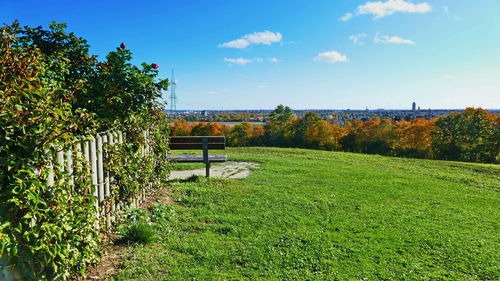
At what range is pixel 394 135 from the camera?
4381cm

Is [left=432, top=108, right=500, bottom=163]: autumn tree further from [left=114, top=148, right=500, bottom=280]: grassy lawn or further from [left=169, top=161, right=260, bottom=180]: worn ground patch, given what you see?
[left=169, top=161, right=260, bottom=180]: worn ground patch

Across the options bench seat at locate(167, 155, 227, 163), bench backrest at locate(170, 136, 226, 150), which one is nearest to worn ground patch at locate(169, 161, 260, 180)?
bench seat at locate(167, 155, 227, 163)

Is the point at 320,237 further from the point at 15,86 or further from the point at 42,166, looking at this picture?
the point at 15,86

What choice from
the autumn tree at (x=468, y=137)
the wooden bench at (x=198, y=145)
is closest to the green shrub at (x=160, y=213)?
the wooden bench at (x=198, y=145)

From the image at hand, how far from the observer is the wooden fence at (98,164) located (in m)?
2.92

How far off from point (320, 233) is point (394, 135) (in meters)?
44.0

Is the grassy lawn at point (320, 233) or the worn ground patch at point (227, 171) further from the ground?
the worn ground patch at point (227, 171)

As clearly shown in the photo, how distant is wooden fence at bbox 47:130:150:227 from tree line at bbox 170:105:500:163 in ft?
88.9

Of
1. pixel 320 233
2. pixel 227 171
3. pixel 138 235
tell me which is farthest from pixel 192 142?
pixel 320 233

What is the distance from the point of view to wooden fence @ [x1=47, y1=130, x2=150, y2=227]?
Result: 2.92 metres

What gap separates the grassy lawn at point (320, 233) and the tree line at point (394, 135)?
25.7m

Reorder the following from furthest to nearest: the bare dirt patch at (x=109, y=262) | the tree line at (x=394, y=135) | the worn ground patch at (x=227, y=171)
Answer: the tree line at (x=394, y=135)
the worn ground patch at (x=227, y=171)
the bare dirt patch at (x=109, y=262)

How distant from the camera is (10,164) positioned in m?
2.15

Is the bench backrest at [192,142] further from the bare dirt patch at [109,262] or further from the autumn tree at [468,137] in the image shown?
the autumn tree at [468,137]
